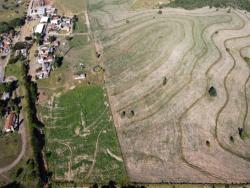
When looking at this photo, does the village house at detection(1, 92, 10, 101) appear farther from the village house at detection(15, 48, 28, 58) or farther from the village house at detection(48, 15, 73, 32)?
the village house at detection(48, 15, 73, 32)

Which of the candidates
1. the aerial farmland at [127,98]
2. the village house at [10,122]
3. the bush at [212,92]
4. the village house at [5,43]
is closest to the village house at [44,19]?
the aerial farmland at [127,98]

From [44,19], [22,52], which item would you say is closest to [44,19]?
[44,19]

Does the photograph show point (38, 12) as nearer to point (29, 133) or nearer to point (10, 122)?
point (10, 122)

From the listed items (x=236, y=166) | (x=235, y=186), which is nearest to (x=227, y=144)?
(x=236, y=166)

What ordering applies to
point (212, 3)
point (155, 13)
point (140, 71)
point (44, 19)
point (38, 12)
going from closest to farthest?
point (140, 71), point (44, 19), point (155, 13), point (38, 12), point (212, 3)

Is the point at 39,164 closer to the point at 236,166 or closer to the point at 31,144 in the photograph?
the point at 31,144

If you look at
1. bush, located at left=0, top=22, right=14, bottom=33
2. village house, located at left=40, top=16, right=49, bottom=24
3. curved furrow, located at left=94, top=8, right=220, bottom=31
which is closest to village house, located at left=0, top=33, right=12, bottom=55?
bush, located at left=0, top=22, right=14, bottom=33
